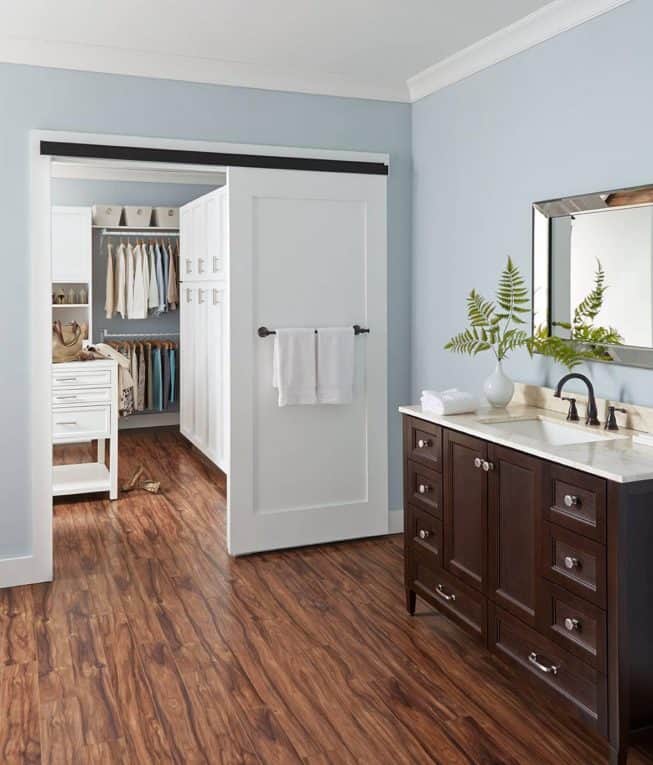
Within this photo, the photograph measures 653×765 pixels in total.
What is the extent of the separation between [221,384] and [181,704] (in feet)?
10.5

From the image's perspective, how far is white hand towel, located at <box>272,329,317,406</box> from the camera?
13.8 ft

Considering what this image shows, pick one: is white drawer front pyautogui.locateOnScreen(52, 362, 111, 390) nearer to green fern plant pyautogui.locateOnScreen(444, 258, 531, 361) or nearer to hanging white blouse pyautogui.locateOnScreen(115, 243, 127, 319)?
green fern plant pyautogui.locateOnScreen(444, 258, 531, 361)

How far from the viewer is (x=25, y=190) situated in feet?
12.2

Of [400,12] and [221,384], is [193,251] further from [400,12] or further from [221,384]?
[400,12]

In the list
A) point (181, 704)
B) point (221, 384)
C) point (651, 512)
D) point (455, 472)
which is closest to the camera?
point (651, 512)

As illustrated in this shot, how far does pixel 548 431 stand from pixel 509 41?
5.75ft

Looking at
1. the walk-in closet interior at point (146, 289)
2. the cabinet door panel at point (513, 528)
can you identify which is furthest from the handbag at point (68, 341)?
the cabinet door panel at point (513, 528)

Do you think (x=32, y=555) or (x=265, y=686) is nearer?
(x=265, y=686)

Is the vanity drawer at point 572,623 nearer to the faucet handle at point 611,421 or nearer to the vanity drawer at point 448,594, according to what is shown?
the vanity drawer at point 448,594

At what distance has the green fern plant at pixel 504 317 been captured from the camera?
3.44 meters

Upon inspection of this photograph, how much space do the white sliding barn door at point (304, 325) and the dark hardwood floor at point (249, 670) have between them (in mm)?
252

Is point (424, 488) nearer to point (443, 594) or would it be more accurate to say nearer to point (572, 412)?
point (443, 594)

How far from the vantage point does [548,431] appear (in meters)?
3.11

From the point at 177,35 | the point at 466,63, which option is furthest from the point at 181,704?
the point at 466,63
